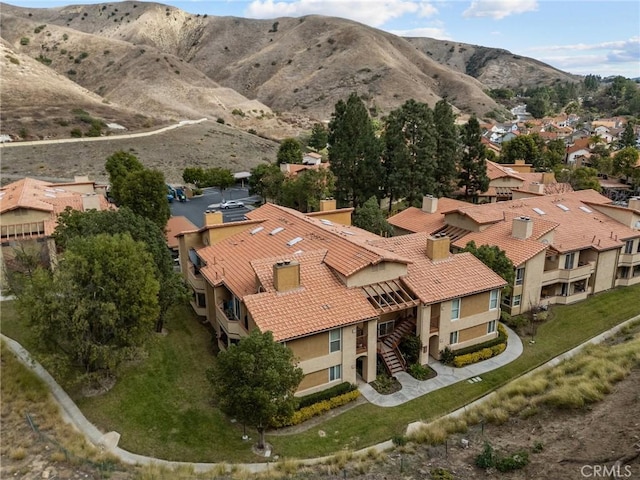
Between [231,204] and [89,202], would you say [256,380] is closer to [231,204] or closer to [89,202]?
[89,202]

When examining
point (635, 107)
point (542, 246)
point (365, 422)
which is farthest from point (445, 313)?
point (635, 107)

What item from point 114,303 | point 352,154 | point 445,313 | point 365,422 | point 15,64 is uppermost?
point 15,64

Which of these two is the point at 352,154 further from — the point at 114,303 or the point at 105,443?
the point at 105,443

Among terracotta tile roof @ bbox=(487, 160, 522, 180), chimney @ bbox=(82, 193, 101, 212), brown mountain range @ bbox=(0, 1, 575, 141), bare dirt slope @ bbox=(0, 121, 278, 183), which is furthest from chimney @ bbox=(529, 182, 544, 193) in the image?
brown mountain range @ bbox=(0, 1, 575, 141)

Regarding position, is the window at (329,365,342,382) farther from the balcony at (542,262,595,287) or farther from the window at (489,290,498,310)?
the balcony at (542,262,595,287)

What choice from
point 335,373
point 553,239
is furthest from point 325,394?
point 553,239

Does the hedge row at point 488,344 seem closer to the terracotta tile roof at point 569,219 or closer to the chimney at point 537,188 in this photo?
the terracotta tile roof at point 569,219
